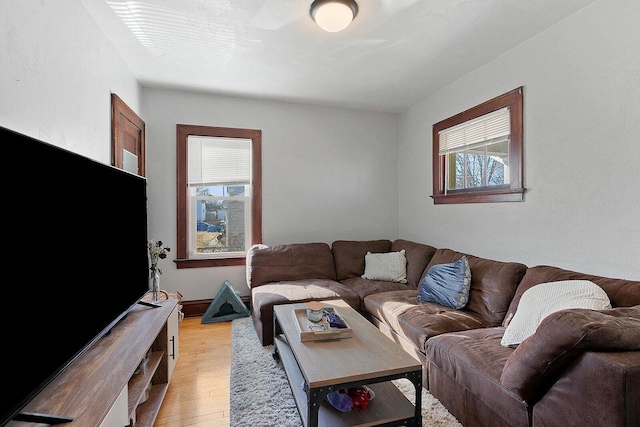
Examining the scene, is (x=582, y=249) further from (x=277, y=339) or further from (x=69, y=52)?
(x=69, y=52)

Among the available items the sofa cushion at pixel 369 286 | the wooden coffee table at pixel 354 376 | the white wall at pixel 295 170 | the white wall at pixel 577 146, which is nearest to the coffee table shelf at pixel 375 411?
the wooden coffee table at pixel 354 376

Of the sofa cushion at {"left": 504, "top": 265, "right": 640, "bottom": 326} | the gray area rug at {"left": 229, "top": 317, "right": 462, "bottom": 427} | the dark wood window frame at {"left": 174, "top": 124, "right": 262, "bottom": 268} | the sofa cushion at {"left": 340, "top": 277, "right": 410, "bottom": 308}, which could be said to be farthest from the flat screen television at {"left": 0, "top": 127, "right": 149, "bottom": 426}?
the sofa cushion at {"left": 504, "top": 265, "right": 640, "bottom": 326}

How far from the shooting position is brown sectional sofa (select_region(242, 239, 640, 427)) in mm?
1124

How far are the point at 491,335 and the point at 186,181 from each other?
335 cm

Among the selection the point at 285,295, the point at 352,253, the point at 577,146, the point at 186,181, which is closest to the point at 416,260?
the point at 352,253

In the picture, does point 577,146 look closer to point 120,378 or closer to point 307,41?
point 307,41

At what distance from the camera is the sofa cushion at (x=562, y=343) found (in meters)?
1.13

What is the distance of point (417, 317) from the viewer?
2.31 metres

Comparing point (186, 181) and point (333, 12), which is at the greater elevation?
point (333, 12)

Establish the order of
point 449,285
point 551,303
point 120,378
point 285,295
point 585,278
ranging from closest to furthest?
point 120,378 → point 551,303 → point 585,278 → point 449,285 → point 285,295

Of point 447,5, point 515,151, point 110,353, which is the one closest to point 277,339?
point 110,353

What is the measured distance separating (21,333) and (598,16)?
3.37 metres

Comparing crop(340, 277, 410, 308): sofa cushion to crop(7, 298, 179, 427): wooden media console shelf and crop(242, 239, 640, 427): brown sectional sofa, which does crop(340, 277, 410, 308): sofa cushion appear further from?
crop(7, 298, 179, 427): wooden media console shelf

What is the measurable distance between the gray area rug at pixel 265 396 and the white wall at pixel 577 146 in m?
1.41
